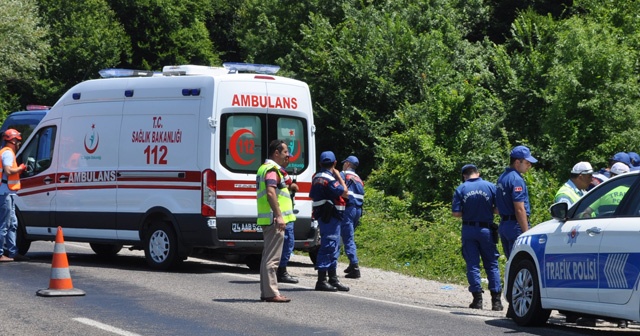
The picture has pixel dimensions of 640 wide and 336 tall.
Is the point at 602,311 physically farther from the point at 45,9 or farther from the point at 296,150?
the point at 45,9

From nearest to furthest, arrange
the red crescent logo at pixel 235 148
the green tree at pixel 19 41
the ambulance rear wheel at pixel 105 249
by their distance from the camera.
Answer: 1. the red crescent logo at pixel 235 148
2. the ambulance rear wheel at pixel 105 249
3. the green tree at pixel 19 41

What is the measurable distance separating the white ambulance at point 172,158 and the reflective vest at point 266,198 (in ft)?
9.39

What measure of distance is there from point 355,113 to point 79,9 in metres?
22.8

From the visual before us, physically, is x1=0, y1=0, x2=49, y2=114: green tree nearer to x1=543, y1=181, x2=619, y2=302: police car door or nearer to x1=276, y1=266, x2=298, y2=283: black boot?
x1=276, y1=266, x2=298, y2=283: black boot

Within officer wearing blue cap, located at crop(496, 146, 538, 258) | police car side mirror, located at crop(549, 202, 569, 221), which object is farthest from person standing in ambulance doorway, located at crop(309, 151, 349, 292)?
police car side mirror, located at crop(549, 202, 569, 221)

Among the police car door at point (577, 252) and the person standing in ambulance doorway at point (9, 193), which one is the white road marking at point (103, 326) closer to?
the police car door at point (577, 252)

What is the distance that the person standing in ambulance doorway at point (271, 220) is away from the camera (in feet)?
41.8

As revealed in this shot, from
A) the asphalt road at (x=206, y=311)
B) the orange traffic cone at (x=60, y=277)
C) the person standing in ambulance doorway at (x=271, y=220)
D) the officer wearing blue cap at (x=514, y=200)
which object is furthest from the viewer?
the orange traffic cone at (x=60, y=277)

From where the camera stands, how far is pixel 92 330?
404 inches

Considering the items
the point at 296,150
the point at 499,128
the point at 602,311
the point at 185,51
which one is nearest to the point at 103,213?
the point at 296,150

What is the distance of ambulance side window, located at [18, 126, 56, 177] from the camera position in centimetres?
1844

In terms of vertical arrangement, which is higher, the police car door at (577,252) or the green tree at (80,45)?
the green tree at (80,45)

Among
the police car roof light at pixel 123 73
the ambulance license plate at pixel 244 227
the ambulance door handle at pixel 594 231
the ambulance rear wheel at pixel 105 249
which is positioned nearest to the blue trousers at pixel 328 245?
the ambulance license plate at pixel 244 227

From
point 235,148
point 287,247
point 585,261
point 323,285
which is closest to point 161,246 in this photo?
point 235,148
